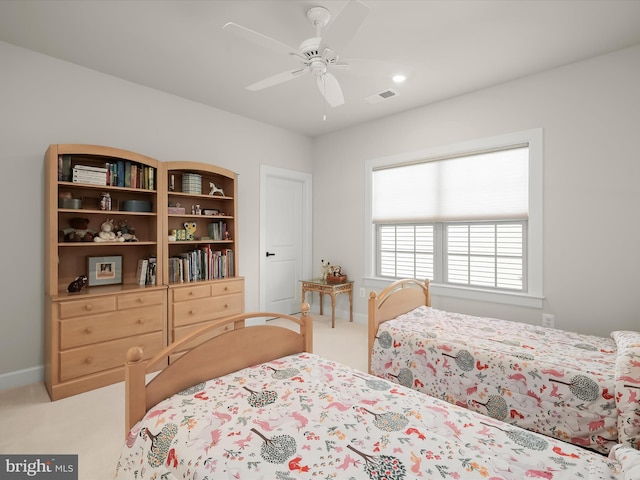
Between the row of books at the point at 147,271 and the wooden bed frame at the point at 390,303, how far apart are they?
2.04 m

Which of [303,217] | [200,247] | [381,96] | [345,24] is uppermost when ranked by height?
[381,96]

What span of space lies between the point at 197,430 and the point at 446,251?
3.29 metres

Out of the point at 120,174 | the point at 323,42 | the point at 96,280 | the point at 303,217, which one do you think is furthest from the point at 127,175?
the point at 303,217

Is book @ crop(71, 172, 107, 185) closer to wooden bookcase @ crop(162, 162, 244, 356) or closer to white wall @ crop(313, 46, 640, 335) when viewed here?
wooden bookcase @ crop(162, 162, 244, 356)

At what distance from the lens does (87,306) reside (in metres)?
2.57

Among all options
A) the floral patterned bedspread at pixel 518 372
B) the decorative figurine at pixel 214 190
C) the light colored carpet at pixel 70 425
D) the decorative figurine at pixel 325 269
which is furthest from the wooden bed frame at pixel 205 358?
the decorative figurine at pixel 325 269

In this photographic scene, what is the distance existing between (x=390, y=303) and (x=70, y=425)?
2.42 m

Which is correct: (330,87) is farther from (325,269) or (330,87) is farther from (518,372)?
(325,269)

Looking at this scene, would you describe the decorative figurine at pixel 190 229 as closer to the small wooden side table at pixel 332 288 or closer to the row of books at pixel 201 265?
the row of books at pixel 201 265

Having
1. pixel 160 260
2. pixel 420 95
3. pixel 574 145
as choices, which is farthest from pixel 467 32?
pixel 160 260

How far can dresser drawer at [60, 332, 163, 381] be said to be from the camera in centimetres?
247

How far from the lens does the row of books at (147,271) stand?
3.06 meters

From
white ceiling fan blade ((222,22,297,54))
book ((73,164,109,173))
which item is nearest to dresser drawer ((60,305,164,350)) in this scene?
book ((73,164,109,173))

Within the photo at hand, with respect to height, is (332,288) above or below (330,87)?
below
